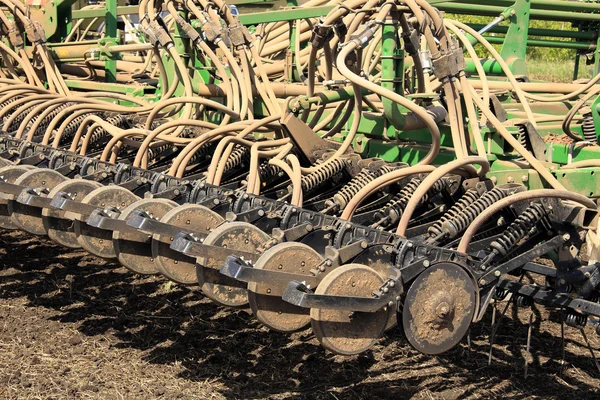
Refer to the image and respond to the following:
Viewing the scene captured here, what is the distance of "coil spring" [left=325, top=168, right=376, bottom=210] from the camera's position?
3408 millimetres

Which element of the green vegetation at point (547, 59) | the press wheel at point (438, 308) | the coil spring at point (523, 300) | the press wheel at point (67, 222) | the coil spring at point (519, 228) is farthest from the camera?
the green vegetation at point (547, 59)

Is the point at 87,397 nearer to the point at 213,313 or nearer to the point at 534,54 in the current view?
the point at 213,313

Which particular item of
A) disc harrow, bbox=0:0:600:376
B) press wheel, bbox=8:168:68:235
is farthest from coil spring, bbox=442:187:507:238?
press wheel, bbox=8:168:68:235

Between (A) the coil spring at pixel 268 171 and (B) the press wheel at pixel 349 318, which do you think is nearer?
(B) the press wheel at pixel 349 318

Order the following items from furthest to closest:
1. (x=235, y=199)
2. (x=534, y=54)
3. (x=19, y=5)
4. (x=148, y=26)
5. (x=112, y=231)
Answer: (x=534, y=54) < (x=19, y=5) < (x=148, y=26) < (x=235, y=199) < (x=112, y=231)

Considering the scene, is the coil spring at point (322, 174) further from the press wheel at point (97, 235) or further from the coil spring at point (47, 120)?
the coil spring at point (47, 120)

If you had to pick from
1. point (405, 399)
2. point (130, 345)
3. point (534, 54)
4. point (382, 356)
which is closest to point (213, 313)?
point (130, 345)

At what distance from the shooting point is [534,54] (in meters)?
21.5

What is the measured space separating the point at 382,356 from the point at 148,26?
211 centimetres

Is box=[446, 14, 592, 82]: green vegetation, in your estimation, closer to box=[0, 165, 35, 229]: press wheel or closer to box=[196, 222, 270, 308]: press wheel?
box=[0, 165, 35, 229]: press wheel

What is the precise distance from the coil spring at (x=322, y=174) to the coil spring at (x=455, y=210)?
0.64 meters

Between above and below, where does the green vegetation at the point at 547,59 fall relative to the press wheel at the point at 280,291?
above

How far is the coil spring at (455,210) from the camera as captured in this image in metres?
3.01

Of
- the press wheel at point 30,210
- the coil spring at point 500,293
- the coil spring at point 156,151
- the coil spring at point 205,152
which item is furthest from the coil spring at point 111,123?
the coil spring at point 500,293
